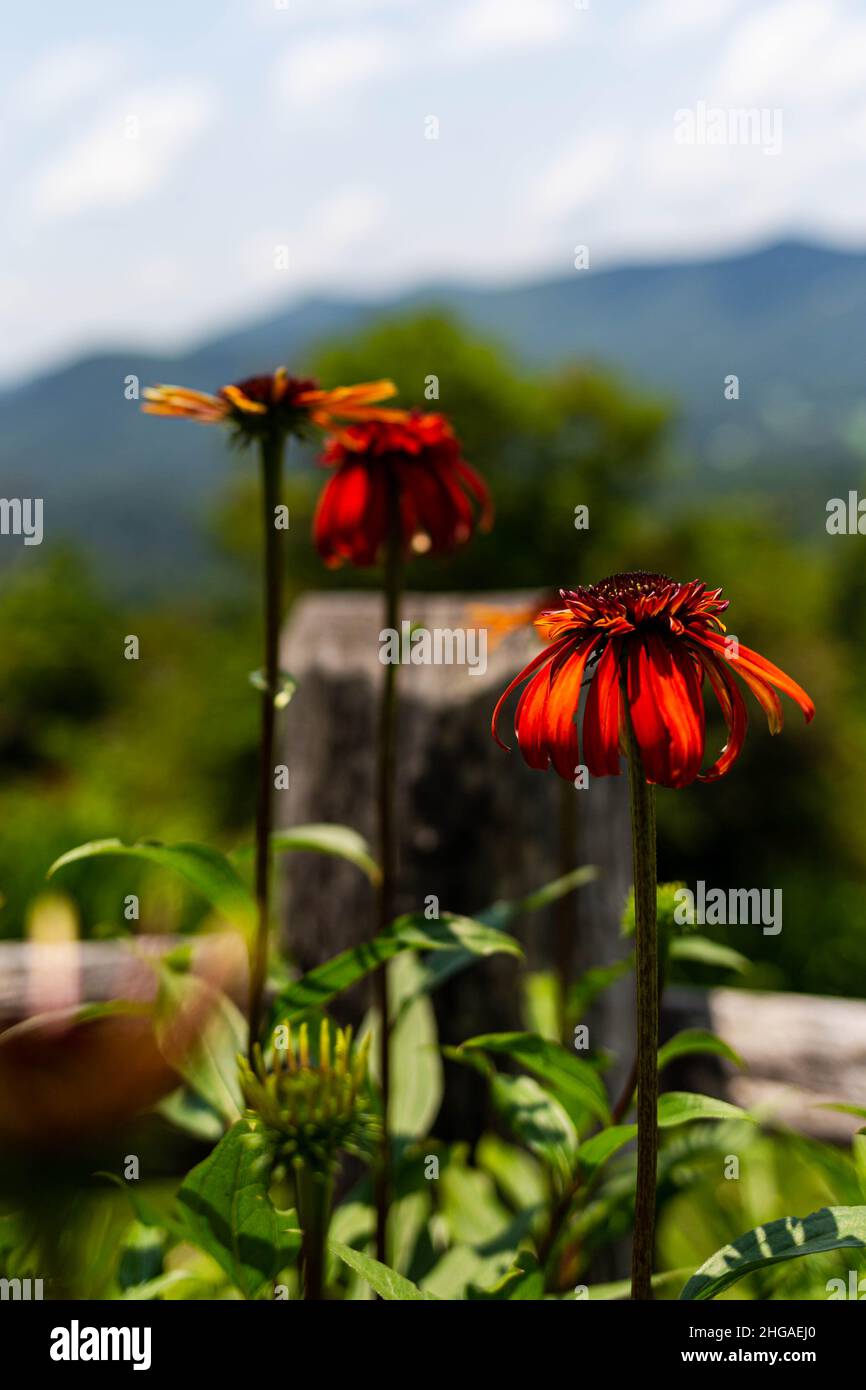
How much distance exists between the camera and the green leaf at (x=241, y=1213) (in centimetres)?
59

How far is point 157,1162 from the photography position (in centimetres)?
153

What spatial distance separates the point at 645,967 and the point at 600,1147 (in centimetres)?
25

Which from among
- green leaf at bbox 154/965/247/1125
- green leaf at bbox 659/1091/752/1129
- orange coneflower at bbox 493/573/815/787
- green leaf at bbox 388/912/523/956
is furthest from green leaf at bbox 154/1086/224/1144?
orange coneflower at bbox 493/573/815/787

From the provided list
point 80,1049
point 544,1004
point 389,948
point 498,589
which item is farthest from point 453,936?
point 498,589

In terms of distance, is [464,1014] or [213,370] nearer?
[464,1014]

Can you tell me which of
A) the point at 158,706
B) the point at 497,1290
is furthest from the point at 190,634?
the point at 497,1290

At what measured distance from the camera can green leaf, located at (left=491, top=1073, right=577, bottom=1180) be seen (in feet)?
2.42

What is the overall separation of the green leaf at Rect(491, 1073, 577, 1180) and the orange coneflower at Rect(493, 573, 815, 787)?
1.19 ft

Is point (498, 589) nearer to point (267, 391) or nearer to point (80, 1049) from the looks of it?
point (80, 1049)

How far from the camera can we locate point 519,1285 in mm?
660

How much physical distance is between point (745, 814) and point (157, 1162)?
1964mm

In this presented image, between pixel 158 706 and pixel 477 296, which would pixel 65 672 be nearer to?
pixel 158 706

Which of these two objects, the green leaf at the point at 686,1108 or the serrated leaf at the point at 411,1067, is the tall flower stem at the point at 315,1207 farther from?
the serrated leaf at the point at 411,1067

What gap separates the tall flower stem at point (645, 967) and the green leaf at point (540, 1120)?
238 millimetres
